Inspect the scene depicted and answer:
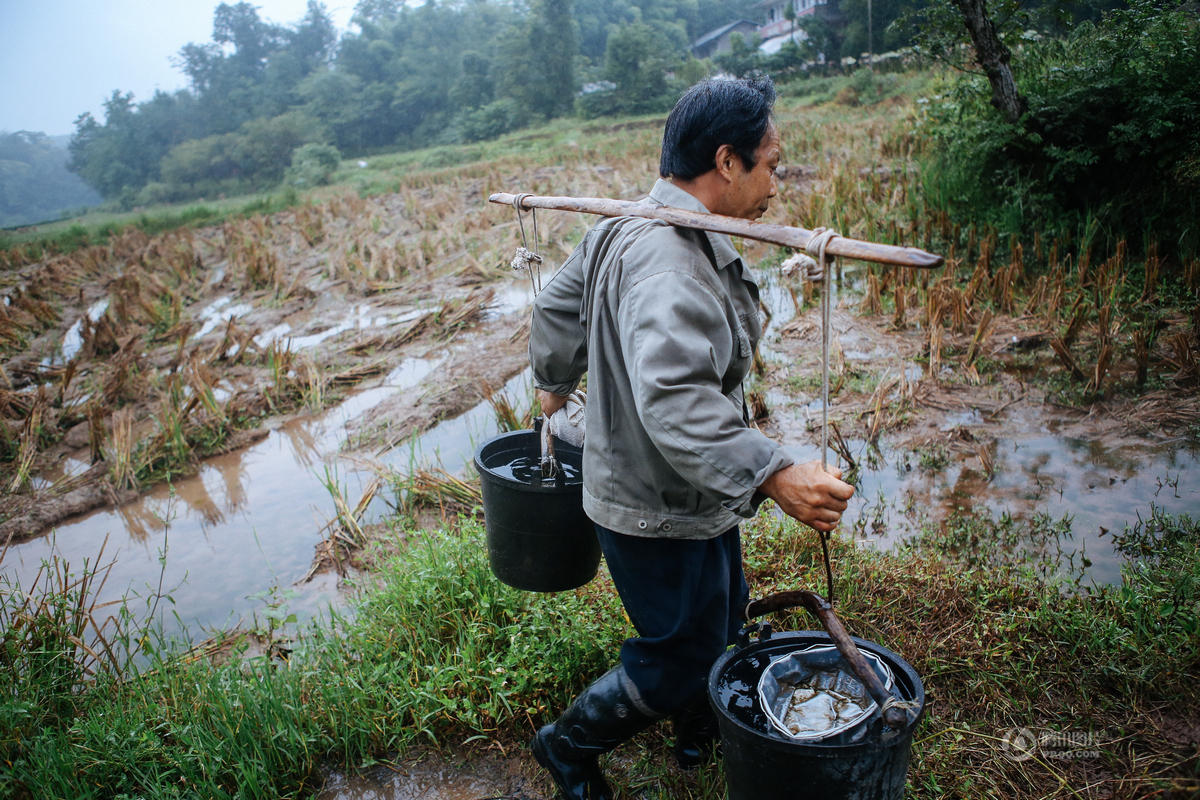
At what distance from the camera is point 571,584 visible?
250cm

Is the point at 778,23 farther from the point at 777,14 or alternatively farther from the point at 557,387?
the point at 557,387

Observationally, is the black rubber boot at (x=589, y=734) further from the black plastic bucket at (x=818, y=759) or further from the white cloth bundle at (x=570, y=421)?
the white cloth bundle at (x=570, y=421)

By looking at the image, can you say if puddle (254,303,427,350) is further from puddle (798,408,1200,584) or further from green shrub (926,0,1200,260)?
green shrub (926,0,1200,260)

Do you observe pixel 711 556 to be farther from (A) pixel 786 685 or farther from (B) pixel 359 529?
(B) pixel 359 529

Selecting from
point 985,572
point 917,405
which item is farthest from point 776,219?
point 985,572

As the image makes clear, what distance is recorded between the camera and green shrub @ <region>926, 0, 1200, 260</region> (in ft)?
17.8

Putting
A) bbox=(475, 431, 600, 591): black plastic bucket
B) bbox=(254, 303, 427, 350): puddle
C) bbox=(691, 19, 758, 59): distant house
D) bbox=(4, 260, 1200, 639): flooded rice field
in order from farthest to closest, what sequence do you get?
bbox=(691, 19, 758, 59): distant house, bbox=(254, 303, 427, 350): puddle, bbox=(4, 260, 1200, 639): flooded rice field, bbox=(475, 431, 600, 591): black plastic bucket

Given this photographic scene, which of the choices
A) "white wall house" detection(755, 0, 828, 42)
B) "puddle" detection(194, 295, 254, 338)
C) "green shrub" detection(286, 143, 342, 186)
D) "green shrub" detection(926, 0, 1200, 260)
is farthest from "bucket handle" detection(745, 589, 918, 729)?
"white wall house" detection(755, 0, 828, 42)

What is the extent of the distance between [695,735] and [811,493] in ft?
4.02

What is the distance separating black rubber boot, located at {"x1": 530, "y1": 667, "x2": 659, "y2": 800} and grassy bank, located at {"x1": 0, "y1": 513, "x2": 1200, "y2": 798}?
0.75ft

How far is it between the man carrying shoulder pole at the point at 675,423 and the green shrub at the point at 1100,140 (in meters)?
5.17

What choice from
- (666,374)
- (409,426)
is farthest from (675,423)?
(409,426)

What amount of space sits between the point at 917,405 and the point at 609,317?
3401mm

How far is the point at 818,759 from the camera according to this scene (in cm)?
147
